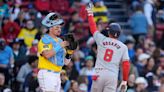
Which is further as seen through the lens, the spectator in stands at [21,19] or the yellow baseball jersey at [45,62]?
the spectator in stands at [21,19]

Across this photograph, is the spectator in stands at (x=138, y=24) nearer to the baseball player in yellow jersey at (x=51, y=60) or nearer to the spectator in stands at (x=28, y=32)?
the spectator in stands at (x=28, y=32)

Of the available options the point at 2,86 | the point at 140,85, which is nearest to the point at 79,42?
the point at 140,85

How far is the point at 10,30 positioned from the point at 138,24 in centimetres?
447

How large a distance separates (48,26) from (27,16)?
7.79m

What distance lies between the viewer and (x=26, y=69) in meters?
15.5

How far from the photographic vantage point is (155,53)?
59.7ft

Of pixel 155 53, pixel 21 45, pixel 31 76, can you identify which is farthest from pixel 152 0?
pixel 31 76

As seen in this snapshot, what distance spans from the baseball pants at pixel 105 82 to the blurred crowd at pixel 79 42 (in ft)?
7.54

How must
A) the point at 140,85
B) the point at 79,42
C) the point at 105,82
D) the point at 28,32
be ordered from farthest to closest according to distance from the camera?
the point at 79,42 → the point at 28,32 → the point at 140,85 → the point at 105,82

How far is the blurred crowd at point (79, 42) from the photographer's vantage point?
50.2ft

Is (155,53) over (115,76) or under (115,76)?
under

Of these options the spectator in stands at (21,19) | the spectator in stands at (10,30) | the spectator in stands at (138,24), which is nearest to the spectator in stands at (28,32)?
the spectator in stands at (10,30)

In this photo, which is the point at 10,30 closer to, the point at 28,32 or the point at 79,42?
the point at 28,32

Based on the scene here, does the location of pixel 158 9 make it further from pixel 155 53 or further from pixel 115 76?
pixel 115 76
